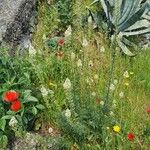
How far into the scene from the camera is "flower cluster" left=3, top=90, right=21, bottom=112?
453 centimetres

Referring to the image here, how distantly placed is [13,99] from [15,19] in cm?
163

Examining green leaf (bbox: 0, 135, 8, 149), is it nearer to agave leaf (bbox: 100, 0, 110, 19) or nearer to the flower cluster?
the flower cluster

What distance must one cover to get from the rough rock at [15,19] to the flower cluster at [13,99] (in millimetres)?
1134

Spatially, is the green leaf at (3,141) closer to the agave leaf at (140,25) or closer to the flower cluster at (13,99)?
the flower cluster at (13,99)

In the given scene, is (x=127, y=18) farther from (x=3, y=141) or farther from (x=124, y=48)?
(x=3, y=141)

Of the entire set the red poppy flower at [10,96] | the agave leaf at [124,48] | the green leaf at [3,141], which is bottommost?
the green leaf at [3,141]

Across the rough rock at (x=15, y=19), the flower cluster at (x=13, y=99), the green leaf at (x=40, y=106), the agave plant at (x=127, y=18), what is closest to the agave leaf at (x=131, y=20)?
the agave plant at (x=127, y=18)

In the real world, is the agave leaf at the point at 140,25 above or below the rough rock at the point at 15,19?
below

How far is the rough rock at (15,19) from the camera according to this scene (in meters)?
5.77

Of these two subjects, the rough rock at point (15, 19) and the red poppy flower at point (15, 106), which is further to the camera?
the rough rock at point (15, 19)

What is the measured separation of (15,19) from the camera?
5.96 metres

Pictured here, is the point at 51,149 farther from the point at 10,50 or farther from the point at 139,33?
the point at 139,33

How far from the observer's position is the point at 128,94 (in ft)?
17.1

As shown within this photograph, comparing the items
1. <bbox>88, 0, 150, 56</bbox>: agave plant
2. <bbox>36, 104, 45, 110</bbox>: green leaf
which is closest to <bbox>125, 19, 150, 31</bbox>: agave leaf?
<bbox>88, 0, 150, 56</bbox>: agave plant
